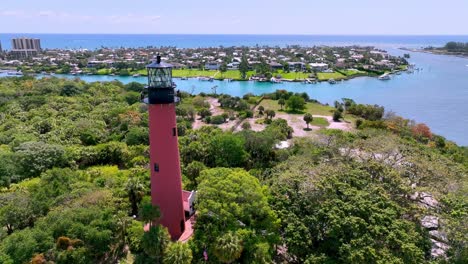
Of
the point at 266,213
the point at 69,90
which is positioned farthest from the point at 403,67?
the point at 266,213

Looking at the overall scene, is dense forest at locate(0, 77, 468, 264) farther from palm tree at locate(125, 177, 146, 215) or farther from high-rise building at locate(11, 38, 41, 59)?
high-rise building at locate(11, 38, 41, 59)

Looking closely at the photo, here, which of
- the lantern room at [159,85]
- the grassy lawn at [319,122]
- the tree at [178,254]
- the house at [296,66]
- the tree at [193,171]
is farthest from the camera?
the house at [296,66]

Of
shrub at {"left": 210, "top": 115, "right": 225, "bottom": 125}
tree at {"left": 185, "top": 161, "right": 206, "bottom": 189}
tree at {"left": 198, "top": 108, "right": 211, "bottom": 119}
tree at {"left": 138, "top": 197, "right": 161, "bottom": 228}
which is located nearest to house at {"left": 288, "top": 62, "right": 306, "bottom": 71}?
tree at {"left": 198, "top": 108, "right": 211, "bottom": 119}

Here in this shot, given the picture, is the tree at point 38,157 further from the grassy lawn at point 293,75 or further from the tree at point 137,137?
the grassy lawn at point 293,75

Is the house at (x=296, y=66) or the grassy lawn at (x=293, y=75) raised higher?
the house at (x=296, y=66)

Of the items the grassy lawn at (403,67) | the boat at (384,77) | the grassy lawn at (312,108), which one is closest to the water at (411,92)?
the boat at (384,77)
